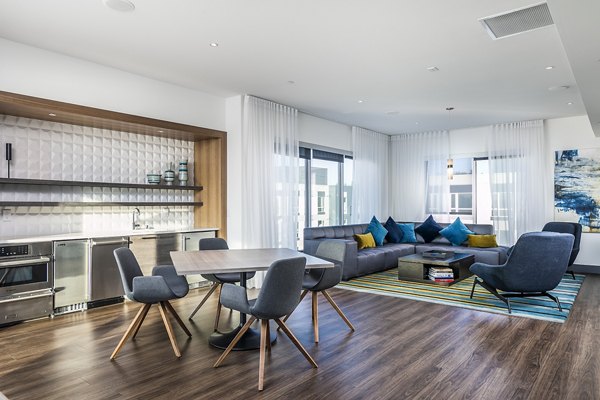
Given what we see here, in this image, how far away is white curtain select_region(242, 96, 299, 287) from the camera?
6.26m

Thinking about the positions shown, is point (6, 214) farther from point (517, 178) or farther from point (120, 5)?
point (517, 178)

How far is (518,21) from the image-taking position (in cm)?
366

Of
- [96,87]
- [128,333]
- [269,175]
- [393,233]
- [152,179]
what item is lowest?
[128,333]

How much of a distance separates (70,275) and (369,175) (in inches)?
249

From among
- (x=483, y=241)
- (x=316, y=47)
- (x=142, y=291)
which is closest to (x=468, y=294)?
(x=483, y=241)

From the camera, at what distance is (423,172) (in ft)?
31.1

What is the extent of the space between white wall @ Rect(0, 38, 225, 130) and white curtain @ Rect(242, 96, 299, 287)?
642mm

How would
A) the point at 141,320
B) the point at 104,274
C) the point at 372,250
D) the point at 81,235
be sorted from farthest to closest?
the point at 372,250
the point at 104,274
the point at 81,235
the point at 141,320

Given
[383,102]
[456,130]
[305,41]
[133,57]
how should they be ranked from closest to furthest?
[305,41] → [133,57] → [383,102] → [456,130]

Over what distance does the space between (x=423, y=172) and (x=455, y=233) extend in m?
1.91

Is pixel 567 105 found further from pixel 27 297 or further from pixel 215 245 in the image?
pixel 27 297

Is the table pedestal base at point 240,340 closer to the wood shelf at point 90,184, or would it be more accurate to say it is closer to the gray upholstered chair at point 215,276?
the gray upholstered chair at point 215,276

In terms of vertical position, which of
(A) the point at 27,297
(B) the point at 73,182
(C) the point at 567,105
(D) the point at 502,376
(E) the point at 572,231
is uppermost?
(C) the point at 567,105

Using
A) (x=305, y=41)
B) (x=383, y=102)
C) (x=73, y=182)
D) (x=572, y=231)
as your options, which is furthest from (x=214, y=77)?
(x=572, y=231)
